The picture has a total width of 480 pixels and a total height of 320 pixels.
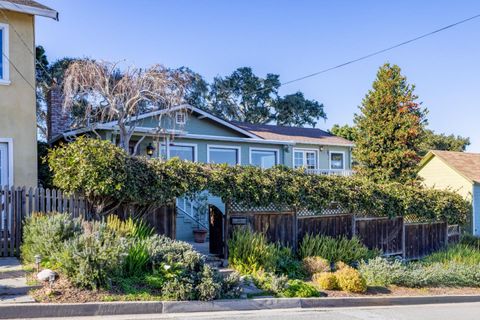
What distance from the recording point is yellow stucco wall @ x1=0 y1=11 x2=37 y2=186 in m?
12.9

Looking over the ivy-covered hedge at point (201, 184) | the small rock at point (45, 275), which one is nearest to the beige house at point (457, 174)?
the ivy-covered hedge at point (201, 184)

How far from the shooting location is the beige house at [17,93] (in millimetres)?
12812

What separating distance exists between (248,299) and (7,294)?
4.05m

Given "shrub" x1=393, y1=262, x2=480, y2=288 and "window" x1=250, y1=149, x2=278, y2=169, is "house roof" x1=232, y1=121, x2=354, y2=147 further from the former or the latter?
"shrub" x1=393, y1=262, x2=480, y2=288

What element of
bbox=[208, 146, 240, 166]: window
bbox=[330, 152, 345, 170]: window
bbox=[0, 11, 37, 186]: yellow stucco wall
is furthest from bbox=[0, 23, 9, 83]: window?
bbox=[330, 152, 345, 170]: window

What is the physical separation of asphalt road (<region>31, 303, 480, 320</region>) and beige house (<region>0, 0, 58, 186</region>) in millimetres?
7230

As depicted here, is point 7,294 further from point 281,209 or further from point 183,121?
point 183,121

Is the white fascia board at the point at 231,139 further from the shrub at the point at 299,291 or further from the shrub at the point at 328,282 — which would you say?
the shrub at the point at 299,291

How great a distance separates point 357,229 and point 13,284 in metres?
10.3

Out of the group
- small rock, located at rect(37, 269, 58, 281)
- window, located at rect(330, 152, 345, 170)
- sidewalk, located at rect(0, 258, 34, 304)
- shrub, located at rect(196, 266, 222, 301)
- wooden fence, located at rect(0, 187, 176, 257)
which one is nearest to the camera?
sidewalk, located at rect(0, 258, 34, 304)

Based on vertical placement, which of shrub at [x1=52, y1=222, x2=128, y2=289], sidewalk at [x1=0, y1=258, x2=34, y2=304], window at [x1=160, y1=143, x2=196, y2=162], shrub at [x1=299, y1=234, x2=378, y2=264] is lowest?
shrub at [x1=299, y1=234, x2=378, y2=264]

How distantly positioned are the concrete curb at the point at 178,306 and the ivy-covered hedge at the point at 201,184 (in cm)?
311

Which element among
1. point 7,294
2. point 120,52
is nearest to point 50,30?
point 120,52

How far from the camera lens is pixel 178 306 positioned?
7.91 meters
